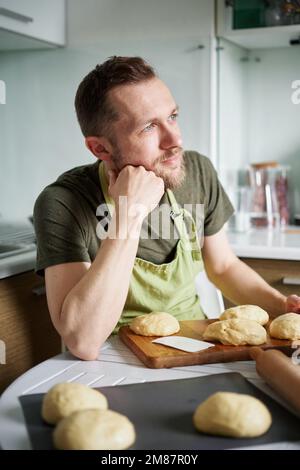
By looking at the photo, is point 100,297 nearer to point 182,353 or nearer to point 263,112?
point 182,353

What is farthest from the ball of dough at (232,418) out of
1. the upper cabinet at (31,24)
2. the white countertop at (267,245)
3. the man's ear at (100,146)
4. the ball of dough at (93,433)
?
the upper cabinet at (31,24)

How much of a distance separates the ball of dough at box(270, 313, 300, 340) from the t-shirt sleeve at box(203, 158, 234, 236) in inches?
19.9

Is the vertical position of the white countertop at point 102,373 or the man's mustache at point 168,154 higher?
the man's mustache at point 168,154

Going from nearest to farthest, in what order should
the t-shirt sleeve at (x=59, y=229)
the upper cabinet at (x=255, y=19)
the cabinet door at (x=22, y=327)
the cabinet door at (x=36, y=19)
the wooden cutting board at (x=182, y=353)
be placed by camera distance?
the wooden cutting board at (x=182, y=353) → the t-shirt sleeve at (x=59, y=229) → the cabinet door at (x=22, y=327) → the cabinet door at (x=36, y=19) → the upper cabinet at (x=255, y=19)

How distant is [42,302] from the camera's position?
5.75 feet

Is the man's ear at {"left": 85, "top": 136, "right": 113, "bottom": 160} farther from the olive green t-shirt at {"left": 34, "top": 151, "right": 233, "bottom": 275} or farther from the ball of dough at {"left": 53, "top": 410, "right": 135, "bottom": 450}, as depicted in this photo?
the ball of dough at {"left": 53, "top": 410, "right": 135, "bottom": 450}

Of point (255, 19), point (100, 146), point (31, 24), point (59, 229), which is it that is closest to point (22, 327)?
point (59, 229)

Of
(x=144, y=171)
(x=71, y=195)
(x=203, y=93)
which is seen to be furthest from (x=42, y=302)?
(x=203, y=93)

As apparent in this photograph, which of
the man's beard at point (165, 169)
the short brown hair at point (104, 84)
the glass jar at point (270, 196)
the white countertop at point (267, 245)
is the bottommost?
the white countertop at point (267, 245)

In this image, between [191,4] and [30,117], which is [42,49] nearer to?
[30,117]

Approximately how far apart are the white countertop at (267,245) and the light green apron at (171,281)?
0.45 meters

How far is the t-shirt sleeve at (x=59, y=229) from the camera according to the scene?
1326 millimetres

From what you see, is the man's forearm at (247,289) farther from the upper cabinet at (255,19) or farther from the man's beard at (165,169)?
the upper cabinet at (255,19)

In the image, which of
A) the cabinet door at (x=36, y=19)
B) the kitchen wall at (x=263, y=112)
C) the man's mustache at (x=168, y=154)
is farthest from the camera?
the kitchen wall at (x=263, y=112)
